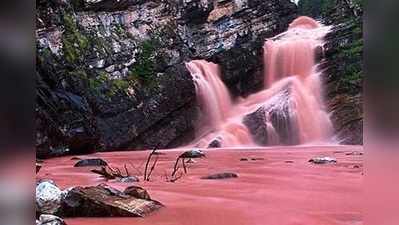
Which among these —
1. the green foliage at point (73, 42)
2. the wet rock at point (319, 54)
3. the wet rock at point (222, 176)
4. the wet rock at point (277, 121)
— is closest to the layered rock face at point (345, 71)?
the wet rock at point (319, 54)

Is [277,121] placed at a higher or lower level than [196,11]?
lower

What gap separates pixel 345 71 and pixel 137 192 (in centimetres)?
95

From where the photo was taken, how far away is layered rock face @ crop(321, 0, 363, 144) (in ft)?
6.24

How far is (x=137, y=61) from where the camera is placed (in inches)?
83.1

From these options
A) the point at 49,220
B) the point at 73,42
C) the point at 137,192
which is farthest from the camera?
the point at 73,42

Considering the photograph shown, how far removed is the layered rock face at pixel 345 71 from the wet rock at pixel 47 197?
111 centimetres

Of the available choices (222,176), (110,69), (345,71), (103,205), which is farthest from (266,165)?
(110,69)

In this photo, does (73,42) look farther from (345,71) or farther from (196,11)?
(345,71)

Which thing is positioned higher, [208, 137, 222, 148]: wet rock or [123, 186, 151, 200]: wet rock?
[208, 137, 222, 148]: wet rock

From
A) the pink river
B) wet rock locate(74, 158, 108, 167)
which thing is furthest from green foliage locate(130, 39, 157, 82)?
wet rock locate(74, 158, 108, 167)

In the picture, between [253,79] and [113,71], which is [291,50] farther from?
[113,71]

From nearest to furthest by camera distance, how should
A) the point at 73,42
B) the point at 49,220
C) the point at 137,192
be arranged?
the point at 49,220, the point at 137,192, the point at 73,42

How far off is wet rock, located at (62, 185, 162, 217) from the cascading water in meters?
0.35

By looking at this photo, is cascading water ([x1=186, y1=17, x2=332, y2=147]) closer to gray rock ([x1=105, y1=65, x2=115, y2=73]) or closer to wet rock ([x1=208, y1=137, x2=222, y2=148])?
wet rock ([x1=208, y1=137, x2=222, y2=148])
